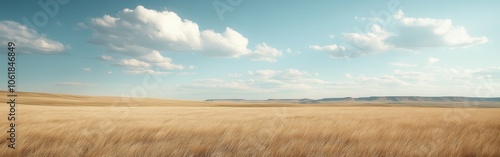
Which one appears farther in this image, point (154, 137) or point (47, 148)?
point (154, 137)

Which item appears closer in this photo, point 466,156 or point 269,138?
point 466,156

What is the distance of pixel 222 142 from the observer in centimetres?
693

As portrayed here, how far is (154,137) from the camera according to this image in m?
7.79

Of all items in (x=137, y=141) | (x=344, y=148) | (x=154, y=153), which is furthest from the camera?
(x=137, y=141)

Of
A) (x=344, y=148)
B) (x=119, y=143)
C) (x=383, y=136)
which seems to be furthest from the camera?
(x=383, y=136)

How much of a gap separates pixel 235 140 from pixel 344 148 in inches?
96.7

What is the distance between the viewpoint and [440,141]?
23.3ft

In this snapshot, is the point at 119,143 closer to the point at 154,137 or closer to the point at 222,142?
the point at 154,137

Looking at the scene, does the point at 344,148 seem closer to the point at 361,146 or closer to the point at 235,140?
the point at 361,146

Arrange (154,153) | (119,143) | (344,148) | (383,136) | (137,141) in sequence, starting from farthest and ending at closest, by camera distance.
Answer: (383,136) < (137,141) < (119,143) < (344,148) < (154,153)

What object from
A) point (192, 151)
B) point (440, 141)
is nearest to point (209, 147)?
point (192, 151)

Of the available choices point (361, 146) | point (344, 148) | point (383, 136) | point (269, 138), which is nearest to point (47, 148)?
point (269, 138)

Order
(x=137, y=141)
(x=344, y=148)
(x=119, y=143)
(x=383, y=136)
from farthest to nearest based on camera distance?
(x=383, y=136) < (x=137, y=141) < (x=119, y=143) < (x=344, y=148)

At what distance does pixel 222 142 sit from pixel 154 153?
5.49 feet
